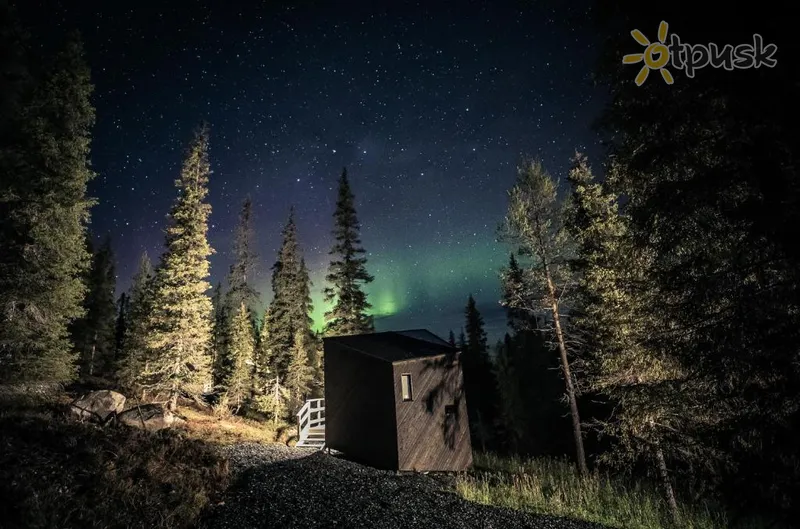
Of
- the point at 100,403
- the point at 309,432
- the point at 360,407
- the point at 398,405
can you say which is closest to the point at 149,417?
the point at 100,403

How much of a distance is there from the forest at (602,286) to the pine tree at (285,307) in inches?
7.0

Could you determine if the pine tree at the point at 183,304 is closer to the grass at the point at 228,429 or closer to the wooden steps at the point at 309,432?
the grass at the point at 228,429

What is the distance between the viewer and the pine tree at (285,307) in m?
30.3

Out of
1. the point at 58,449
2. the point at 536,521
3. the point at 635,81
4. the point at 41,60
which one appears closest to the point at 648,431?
the point at 536,521

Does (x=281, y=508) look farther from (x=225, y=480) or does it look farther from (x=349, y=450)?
(x=349, y=450)

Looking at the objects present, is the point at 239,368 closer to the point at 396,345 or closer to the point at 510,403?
the point at 396,345

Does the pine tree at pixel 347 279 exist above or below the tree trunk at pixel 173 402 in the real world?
above

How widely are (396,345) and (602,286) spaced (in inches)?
→ 371

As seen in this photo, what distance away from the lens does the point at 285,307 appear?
106 feet

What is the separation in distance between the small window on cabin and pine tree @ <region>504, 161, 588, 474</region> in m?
5.49

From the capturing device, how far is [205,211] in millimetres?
22656

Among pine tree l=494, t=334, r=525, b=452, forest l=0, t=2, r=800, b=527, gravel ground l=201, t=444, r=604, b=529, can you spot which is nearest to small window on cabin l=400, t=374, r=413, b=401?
gravel ground l=201, t=444, r=604, b=529

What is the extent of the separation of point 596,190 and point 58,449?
18574 mm
